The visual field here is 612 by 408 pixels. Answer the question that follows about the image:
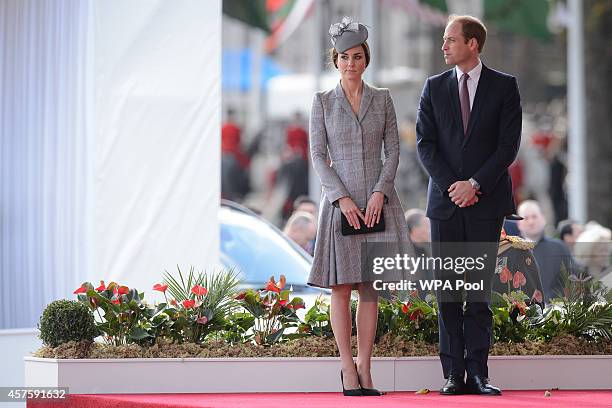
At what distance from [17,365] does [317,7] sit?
10846 millimetres

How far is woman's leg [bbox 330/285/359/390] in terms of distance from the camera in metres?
7.34

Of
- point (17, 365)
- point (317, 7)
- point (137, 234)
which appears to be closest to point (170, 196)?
point (137, 234)

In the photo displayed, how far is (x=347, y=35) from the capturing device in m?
7.36

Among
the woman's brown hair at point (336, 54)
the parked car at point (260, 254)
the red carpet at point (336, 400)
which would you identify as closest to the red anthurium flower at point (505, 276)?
the red carpet at point (336, 400)

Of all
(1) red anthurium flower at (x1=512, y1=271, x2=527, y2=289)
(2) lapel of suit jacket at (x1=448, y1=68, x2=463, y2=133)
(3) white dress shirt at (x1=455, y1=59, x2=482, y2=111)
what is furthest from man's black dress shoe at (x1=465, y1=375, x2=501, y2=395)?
(3) white dress shirt at (x1=455, y1=59, x2=482, y2=111)

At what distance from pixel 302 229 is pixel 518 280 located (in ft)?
11.6

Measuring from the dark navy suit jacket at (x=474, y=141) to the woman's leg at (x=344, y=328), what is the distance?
62 centimetres

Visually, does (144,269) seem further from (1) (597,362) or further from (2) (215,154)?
(1) (597,362)

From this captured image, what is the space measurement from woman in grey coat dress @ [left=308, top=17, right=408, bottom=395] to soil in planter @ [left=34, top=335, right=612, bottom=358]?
52cm

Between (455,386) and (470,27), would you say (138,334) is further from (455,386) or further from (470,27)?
(470,27)

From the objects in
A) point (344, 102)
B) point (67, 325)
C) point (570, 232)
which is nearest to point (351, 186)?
point (344, 102)

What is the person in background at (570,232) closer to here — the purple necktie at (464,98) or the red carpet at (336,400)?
the red carpet at (336,400)

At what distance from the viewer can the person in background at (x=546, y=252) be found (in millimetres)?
8930

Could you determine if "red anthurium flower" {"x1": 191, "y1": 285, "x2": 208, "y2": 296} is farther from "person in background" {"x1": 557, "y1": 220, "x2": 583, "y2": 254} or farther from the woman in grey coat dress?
"person in background" {"x1": 557, "y1": 220, "x2": 583, "y2": 254}
